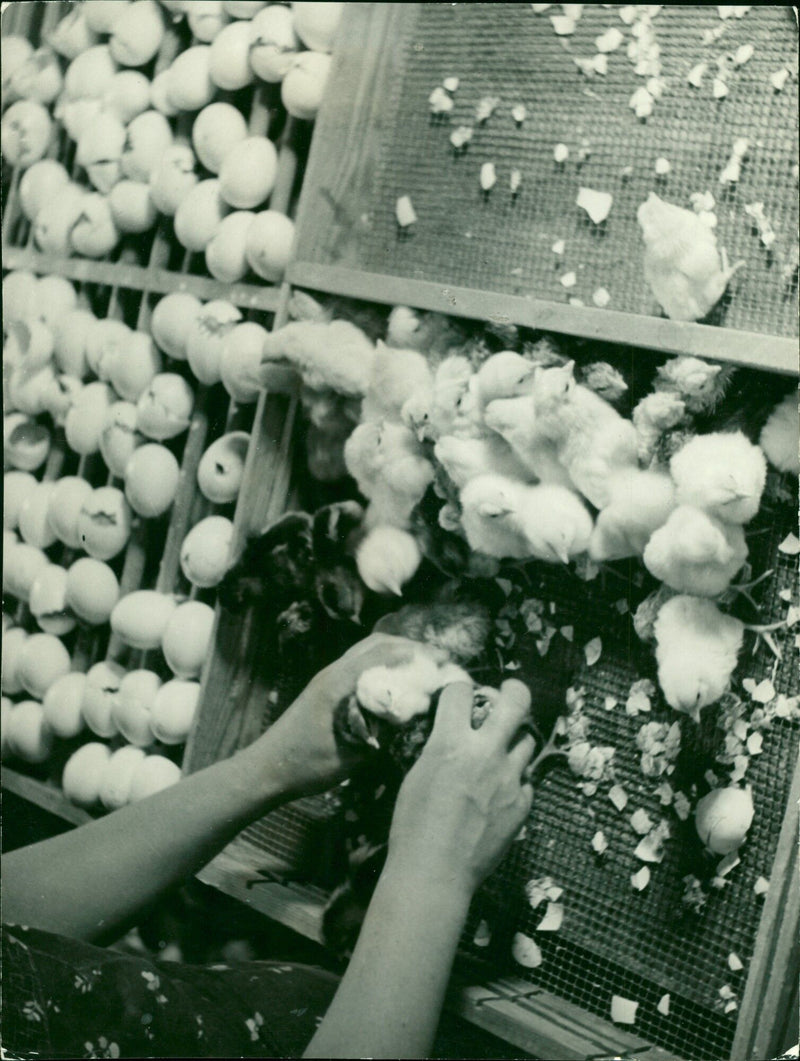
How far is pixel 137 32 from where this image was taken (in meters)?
1.08

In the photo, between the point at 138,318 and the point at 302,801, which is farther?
the point at 138,318

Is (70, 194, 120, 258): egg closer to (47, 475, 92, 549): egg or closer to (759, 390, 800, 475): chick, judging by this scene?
(47, 475, 92, 549): egg

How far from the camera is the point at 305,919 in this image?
93 centimetres

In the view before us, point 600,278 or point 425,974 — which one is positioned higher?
point 600,278

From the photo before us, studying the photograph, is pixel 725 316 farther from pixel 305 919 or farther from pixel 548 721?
pixel 305 919

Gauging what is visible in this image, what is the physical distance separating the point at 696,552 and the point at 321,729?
13.8 inches

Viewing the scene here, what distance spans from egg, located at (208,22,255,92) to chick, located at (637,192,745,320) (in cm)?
45

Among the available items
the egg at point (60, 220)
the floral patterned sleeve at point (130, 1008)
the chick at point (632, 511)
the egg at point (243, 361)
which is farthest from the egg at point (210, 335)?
the floral patterned sleeve at point (130, 1008)

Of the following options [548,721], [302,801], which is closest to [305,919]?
[302,801]

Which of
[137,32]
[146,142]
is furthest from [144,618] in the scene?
[137,32]

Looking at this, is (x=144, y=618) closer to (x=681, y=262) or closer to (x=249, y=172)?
(x=249, y=172)

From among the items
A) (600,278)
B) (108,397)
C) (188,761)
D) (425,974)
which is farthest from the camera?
(108,397)

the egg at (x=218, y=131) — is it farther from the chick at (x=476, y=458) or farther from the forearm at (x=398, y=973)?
the forearm at (x=398, y=973)

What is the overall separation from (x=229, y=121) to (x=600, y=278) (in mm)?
423
